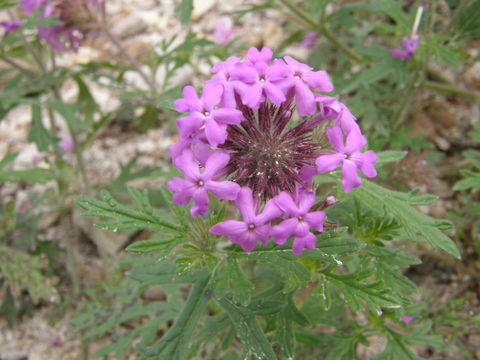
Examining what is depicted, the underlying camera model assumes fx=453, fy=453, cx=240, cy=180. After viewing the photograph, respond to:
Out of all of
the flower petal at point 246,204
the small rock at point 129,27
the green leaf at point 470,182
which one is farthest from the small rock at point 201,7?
the flower petal at point 246,204

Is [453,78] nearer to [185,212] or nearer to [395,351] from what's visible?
[395,351]

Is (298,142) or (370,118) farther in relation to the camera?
(370,118)

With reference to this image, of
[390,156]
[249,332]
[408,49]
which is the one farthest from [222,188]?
[408,49]

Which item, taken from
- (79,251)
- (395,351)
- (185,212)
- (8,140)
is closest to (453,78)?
(395,351)

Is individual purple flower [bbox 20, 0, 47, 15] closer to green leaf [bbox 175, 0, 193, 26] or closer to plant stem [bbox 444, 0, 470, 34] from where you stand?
green leaf [bbox 175, 0, 193, 26]

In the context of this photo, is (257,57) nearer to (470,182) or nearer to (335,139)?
(335,139)

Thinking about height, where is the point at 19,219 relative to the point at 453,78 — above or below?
below
